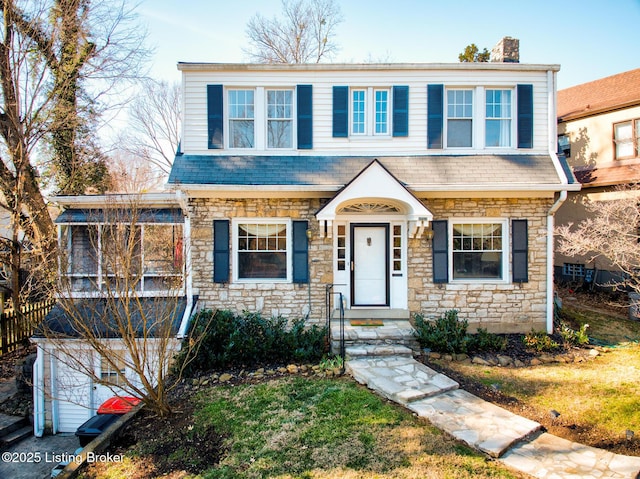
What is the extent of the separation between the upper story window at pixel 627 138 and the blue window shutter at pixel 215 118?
14180mm

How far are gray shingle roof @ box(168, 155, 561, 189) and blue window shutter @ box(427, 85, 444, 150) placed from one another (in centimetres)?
43

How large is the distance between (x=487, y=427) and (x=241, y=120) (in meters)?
7.98

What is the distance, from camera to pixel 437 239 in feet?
27.5

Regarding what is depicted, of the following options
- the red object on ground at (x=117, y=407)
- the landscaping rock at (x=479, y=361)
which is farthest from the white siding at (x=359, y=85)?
the red object on ground at (x=117, y=407)

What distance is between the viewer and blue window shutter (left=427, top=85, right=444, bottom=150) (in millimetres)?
8734

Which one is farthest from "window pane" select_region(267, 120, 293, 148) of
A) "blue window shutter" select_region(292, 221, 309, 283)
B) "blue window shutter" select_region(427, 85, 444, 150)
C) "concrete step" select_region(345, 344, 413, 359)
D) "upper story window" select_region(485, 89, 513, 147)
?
"concrete step" select_region(345, 344, 413, 359)

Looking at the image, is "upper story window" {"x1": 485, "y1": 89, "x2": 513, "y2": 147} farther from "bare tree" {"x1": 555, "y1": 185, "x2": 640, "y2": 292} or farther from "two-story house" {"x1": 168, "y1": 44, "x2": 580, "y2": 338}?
"bare tree" {"x1": 555, "y1": 185, "x2": 640, "y2": 292}

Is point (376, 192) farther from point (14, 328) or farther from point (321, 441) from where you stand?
point (14, 328)

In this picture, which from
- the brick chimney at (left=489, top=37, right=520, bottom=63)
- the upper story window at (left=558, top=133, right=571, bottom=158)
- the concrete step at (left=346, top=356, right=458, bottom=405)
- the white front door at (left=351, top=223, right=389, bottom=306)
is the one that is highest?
the brick chimney at (left=489, top=37, right=520, bottom=63)

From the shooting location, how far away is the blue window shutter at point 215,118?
8695 millimetres

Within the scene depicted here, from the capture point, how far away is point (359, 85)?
8789 millimetres

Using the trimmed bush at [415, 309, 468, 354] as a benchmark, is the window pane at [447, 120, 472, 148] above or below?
above

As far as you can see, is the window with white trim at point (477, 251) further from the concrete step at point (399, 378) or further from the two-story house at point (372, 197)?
the concrete step at point (399, 378)

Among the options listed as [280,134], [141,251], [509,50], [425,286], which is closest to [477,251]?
[425,286]
